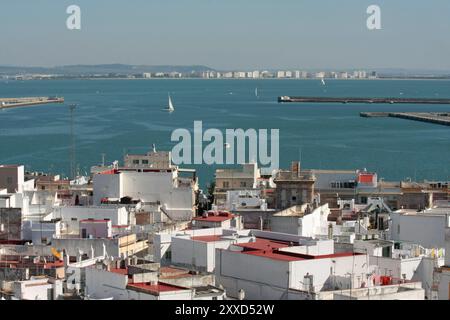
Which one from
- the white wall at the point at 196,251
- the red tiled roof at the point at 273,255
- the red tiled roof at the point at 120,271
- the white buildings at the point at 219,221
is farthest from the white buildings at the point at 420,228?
the red tiled roof at the point at 120,271

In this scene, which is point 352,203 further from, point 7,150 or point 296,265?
point 7,150

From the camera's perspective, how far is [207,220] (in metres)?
12.0

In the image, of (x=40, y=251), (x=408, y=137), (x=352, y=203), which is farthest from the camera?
(x=408, y=137)

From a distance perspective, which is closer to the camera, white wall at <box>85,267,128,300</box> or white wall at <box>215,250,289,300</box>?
white wall at <box>85,267,128,300</box>

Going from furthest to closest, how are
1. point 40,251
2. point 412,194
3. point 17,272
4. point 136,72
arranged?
point 136,72
point 412,194
point 40,251
point 17,272

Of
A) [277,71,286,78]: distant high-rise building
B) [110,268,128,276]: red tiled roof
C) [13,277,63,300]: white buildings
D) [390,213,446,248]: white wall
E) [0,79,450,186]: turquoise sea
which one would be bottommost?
[13,277,63,300]: white buildings

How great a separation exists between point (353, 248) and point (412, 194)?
8.17 meters

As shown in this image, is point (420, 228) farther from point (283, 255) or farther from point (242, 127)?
point (242, 127)

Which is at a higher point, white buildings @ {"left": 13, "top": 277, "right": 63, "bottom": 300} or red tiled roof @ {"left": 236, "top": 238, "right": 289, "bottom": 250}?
red tiled roof @ {"left": 236, "top": 238, "right": 289, "bottom": 250}

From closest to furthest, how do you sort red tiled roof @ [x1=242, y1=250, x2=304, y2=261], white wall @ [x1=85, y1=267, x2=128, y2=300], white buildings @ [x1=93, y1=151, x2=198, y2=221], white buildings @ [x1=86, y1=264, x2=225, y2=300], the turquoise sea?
white buildings @ [x1=86, y1=264, x2=225, y2=300]
white wall @ [x1=85, y1=267, x2=128, y2=300]
red tiled roof @ [x1=242, y1=250, x2=304, y2=261]
white buildings @ [x1=93, y1=151, x2=198, y2=221]
the turquoise sea

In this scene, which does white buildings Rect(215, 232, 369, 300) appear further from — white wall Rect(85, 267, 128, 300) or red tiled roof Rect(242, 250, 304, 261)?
white wall Rect(85, 267, 128, 300)

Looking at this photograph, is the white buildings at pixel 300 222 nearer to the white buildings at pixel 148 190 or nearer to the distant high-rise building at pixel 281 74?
the white buildings at pixel 148 190

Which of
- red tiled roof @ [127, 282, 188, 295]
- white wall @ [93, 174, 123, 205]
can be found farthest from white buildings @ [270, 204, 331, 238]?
red tiled roof @ [127, 282, 188, 295]
